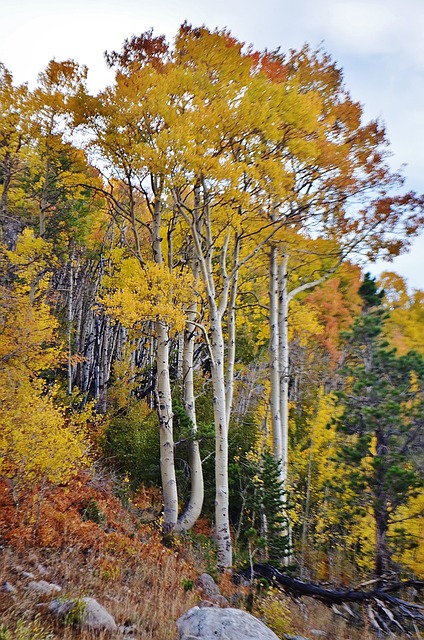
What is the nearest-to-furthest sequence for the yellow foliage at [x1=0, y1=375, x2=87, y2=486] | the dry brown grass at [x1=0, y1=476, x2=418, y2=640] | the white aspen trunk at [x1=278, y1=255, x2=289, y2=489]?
the dry brown grass at [x1=0, y1=476, x2=418, y2=640], the yellow foliage at [x1=0, y1=375, x2=87, y2=486], the white aspen trunk at [x1=278, y1=255, x2=289, y2=489]

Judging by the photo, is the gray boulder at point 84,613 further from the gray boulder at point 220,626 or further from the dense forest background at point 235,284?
the dense forest background at point 235,284

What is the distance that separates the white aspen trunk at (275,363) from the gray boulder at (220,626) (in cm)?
390

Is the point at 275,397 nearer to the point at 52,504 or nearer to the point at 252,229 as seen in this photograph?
the point at 252,229

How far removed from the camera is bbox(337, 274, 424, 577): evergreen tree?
20.2ft

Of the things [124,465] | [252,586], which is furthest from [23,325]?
[252,586]

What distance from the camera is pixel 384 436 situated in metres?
6.55

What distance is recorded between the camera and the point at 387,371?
7.06 m

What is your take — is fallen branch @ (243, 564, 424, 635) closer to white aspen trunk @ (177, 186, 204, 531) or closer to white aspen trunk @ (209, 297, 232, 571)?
white aspen trunk @ (209, 297, 232, 571)

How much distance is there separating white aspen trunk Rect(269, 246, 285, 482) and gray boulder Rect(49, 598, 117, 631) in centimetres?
447

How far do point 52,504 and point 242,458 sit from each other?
226 inches

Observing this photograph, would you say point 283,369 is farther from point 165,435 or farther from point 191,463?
point 191,463

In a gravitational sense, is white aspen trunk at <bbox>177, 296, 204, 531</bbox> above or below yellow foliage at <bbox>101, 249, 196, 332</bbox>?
below

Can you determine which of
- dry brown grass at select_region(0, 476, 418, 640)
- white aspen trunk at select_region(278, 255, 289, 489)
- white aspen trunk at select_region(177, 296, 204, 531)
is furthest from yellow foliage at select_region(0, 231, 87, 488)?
white aspen trunk at select_region(278, 255, 289, 489)

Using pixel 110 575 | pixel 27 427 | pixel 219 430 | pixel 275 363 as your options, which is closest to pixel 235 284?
pixel 275 363
